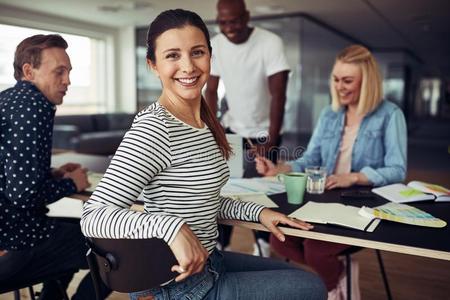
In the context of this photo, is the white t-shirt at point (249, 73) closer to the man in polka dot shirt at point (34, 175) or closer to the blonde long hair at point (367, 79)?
the blonde long hair at point (367, 79)

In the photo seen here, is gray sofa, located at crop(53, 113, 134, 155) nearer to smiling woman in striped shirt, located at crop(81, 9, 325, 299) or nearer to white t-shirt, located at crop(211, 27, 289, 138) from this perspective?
white t-shirt, located at crop(211, 27, 289, 138)

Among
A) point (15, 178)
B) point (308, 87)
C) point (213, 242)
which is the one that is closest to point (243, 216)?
point (213, 242)

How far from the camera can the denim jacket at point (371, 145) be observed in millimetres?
1849

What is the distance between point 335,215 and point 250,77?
1495 millimetres

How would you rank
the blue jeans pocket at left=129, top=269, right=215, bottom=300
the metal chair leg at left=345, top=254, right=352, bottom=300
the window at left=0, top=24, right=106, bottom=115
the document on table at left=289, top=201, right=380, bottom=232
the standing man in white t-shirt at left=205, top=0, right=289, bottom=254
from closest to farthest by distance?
the blue jeans pocket at left=129, top=269, right=215, bottom=300
the document on table at left=289, top=201, right=380, bottom=232
the metal chair leg at left=345, top=254, right=352, bottom=300
the standing man in white t-shirt at left=205, top=0, right=289, bottom=254
the window at left=0, top=24, right=106, bottom=115

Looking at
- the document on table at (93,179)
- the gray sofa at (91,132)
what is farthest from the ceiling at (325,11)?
the document on table at (93,179)

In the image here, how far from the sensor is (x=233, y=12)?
2.42 metres

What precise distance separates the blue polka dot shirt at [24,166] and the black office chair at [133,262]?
0.54 meters

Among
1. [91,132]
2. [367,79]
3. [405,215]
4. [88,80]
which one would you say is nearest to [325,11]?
[91,132]

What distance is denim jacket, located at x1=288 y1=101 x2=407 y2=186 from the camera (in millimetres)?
1849

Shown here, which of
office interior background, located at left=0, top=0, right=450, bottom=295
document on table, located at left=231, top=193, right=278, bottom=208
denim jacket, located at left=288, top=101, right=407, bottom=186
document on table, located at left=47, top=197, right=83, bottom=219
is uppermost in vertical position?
office interior background, located at left=0, top=0, right=450, bottom=295

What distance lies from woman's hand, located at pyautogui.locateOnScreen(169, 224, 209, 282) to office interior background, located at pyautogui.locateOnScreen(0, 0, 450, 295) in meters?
5.10

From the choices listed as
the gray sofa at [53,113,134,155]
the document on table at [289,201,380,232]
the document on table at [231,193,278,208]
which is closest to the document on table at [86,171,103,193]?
the document on table at [231,193,278,208]

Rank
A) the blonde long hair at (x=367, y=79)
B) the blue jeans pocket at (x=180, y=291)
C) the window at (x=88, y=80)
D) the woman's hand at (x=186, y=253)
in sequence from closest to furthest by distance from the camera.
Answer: the woman's hand at (x=186, y=253) → the blue jeans pocket at (x=180, y=291) → the blonde long hair at (x=367, y=79) → the window at (x=88, y=80)
